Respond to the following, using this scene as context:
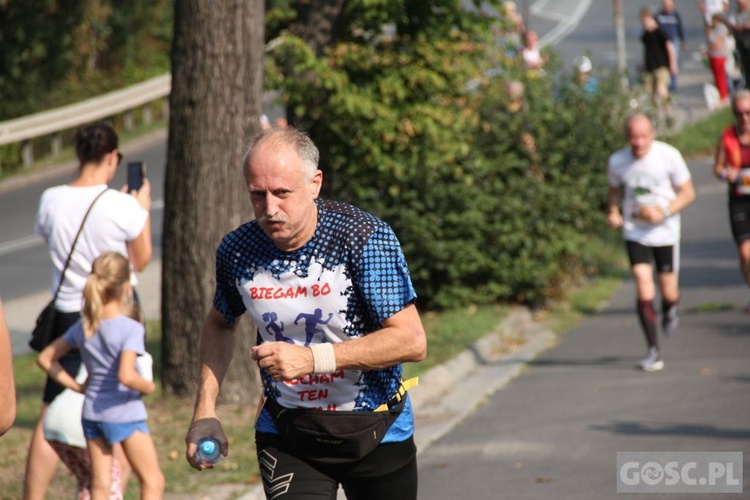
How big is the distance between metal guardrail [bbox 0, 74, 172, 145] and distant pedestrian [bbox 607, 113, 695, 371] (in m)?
13.1

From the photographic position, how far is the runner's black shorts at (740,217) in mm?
10836

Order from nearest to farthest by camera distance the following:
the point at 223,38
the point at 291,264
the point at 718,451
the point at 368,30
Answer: the point at 291,264, the point at 718,451, the point at 223,38, the point at 368,30

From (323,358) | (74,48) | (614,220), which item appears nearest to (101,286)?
(323,358)

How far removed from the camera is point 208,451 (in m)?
3.96

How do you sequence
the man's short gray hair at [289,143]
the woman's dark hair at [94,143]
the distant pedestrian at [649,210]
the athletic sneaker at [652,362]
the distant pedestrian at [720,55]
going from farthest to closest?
the distant pedestrian at [720,55], the distant pedestrian at [649,210], the athletic sneaker at [652,362], the woman's dark hair at [94,143], the man's short gray hair at [289,143]

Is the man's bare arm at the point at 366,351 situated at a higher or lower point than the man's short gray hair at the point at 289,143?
lower

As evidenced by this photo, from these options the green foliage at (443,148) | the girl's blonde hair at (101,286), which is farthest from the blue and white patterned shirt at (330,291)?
the green foliage at (443,148)

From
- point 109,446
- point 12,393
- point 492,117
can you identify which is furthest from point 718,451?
point 492,117

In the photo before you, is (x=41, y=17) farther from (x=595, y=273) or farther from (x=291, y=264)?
(x=291, y=264)

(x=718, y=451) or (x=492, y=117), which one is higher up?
(x=492, y=117)

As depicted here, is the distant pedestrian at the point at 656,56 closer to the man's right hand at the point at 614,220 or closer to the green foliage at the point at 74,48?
the green foliage at the point at 74,48

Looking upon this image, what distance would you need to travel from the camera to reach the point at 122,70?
97.0ft

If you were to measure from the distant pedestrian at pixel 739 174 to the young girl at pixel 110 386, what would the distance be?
679cm

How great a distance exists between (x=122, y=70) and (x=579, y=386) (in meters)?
22.5
